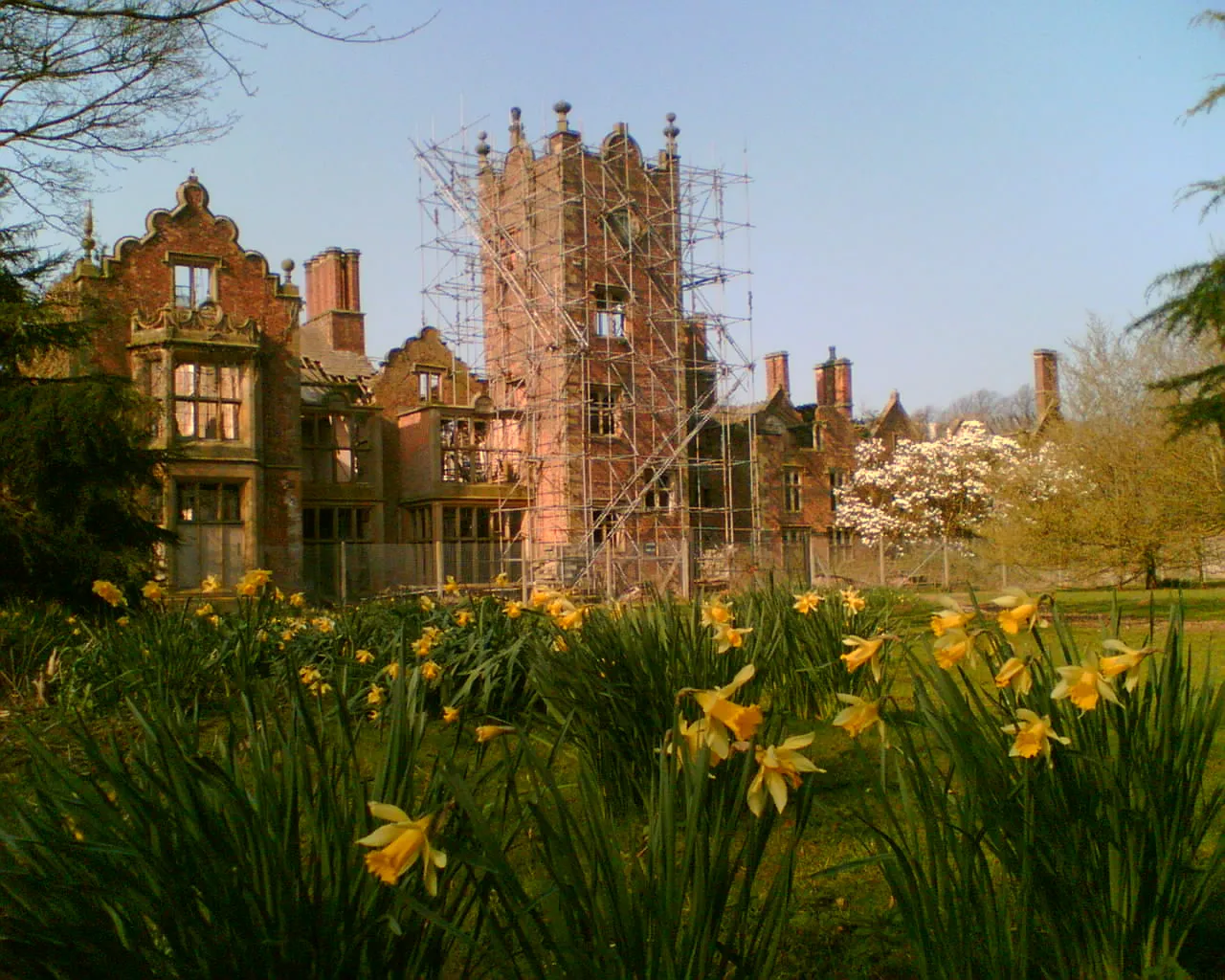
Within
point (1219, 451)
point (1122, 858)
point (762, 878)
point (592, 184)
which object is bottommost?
point (762, 878)

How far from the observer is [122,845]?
96.2 inches

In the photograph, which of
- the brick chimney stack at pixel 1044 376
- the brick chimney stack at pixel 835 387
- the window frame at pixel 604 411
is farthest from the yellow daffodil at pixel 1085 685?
the brick chimney stack at pixel 1044 376

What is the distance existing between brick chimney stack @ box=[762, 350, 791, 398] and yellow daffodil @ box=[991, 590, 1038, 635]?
36991mm

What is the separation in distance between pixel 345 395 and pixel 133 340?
582cm

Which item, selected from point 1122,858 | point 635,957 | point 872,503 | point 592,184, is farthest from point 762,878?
point 872,503

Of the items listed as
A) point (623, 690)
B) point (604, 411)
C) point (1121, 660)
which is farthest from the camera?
point (604, 411)

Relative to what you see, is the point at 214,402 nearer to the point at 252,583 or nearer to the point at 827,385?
the point at 252,583

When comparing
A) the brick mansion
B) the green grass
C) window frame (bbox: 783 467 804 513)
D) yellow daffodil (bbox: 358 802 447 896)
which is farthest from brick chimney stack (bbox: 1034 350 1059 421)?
yellow daffodil (bbox: 358 802 447 896)

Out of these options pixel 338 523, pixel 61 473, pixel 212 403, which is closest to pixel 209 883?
pixel 61 473

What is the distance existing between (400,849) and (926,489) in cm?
3842

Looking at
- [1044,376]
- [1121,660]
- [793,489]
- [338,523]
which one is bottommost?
[1121,660]

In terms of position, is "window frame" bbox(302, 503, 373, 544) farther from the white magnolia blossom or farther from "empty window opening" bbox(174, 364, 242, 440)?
the white magnolia blossom

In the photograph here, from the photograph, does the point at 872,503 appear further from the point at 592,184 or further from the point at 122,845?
the point at 122,845

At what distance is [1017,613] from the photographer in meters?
2.91
